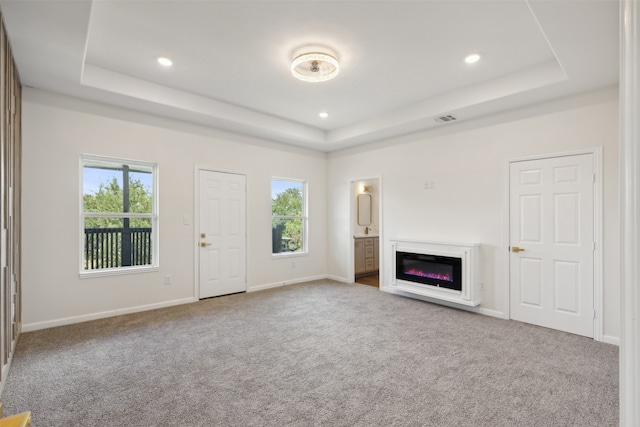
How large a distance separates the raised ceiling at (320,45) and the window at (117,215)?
2.89 feet

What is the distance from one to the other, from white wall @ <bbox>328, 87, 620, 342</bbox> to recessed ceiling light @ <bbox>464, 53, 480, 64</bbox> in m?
1.16

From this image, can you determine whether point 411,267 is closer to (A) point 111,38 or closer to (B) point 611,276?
(B) point 611,276

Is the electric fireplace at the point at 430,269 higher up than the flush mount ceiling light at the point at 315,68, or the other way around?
the flush mount ceiling light at the point at 315,68

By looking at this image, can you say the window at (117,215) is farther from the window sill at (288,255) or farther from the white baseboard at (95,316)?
the window sill at (288,255)

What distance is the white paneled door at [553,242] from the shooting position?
3559 mm

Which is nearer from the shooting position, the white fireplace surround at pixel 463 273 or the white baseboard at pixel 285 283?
the white fireplace surround at pixel 463 273

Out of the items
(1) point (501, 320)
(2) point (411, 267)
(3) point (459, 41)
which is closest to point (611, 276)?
(1) point (501, 320)

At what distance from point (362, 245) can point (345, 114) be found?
294 cm

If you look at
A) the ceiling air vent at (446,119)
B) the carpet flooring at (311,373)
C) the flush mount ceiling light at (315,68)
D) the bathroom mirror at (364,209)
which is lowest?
the carpet flooring at (311,373)

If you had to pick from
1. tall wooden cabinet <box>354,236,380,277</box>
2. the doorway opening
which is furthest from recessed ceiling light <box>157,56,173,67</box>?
tall wooden cabinet <box>354,236,380,277</box>

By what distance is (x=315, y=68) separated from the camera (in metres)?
3.39

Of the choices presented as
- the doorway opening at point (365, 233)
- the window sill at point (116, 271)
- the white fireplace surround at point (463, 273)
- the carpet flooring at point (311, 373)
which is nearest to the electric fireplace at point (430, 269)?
the white fireplace surround at point (463, 273)

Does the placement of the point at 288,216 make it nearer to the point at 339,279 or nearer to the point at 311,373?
the point at 339,279

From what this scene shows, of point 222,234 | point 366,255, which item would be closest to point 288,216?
point 222,234
